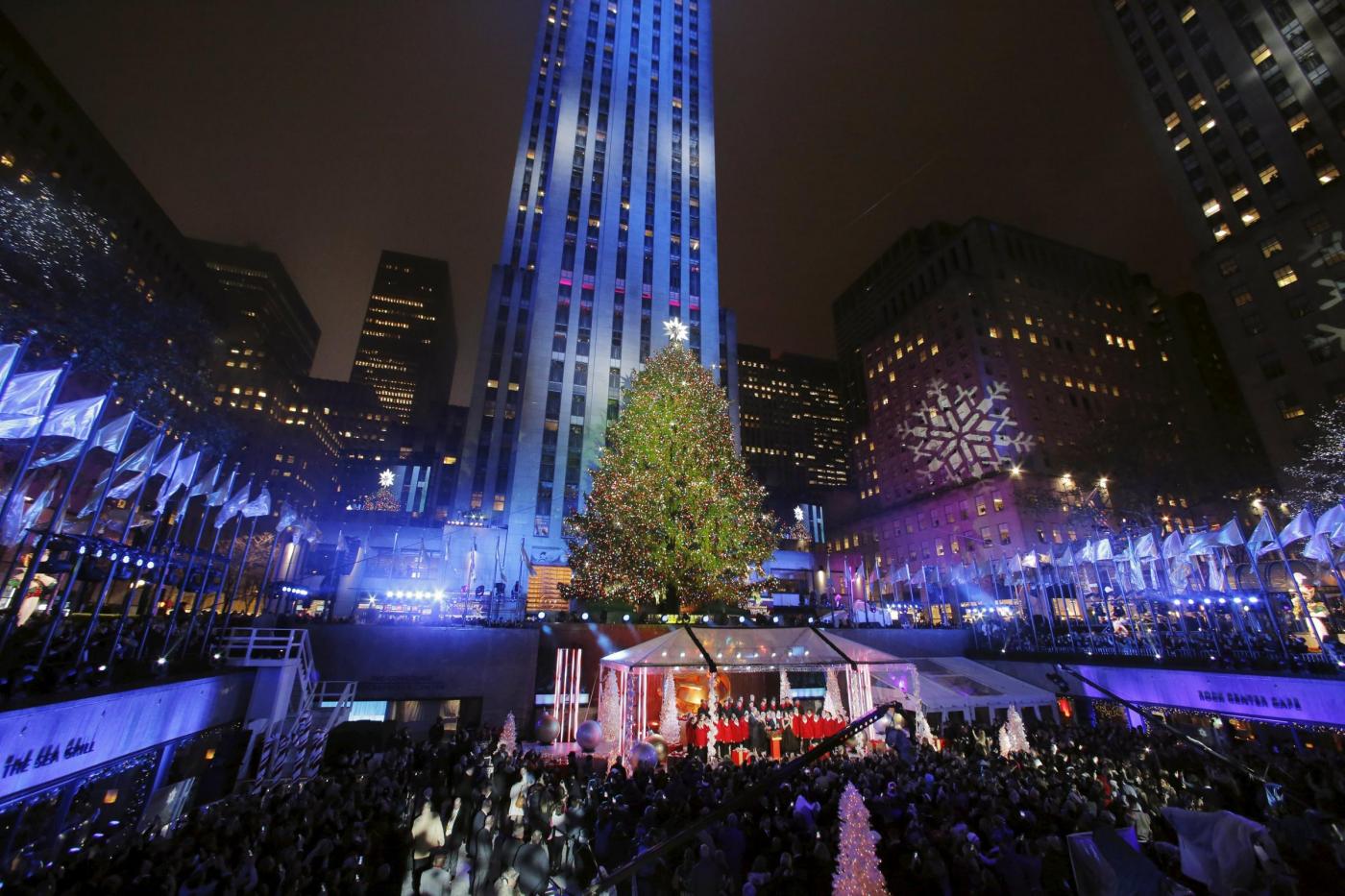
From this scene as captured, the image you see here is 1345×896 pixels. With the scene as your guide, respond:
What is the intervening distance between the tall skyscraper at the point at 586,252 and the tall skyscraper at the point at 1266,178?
51.7 meters

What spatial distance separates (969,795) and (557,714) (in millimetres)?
14053

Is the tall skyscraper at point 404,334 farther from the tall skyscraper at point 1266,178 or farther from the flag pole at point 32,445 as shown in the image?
the tall skyscraper at point 1266,178

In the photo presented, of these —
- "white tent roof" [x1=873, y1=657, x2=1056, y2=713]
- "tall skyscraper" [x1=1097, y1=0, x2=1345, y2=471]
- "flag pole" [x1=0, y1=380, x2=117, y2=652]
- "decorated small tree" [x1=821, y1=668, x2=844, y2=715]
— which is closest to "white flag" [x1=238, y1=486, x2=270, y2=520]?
"flag pole" [x1=0, y1=380, x2=117, y2=652]

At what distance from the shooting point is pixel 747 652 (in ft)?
63.9

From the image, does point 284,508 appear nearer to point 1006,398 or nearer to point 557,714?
point 557,714

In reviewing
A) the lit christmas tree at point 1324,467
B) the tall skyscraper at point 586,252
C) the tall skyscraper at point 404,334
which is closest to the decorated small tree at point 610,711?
the tall skyscraper at point 586,252

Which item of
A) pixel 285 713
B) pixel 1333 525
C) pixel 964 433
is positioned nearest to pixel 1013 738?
pixel 1333 525

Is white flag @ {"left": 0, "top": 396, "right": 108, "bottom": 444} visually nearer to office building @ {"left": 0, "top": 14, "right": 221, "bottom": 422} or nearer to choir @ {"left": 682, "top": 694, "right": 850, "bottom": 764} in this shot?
office building @ {"left": 0, "top": 14, "right": 221, "bottom": 422}

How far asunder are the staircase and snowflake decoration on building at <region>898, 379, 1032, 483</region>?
240 ft

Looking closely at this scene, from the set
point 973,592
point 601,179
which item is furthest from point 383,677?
point 973,592

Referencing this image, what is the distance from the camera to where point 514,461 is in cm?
4819

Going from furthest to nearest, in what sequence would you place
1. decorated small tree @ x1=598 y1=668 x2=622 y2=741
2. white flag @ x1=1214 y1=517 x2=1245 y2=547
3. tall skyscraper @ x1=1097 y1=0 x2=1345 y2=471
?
tall skyscraper @ x1=1097 y1=0 x2=1345 y2=471, white flag @ x1=1214 y1=517 x2=1245 y2=547, decorated small tree @ x1=598 y1=668 x2=622 y2=741

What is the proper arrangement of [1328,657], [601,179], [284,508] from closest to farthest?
[1328,657]
[284,508]
[601,179]

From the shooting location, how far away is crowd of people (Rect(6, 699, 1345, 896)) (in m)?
8.45
